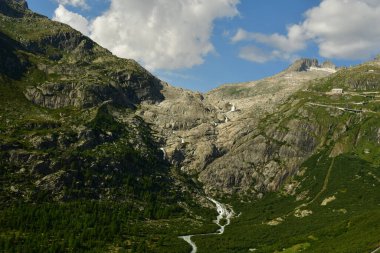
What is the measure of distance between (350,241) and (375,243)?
21.8 m

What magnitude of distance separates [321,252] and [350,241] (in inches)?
572

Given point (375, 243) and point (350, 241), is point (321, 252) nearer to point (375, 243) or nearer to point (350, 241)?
point (350, 241)

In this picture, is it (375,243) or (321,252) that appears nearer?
(375,243)

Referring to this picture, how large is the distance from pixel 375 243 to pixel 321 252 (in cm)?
2614

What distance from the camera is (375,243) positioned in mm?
172500

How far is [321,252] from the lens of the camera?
191 meters

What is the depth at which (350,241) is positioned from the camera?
7623 inches

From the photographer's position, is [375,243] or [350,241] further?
[350,241]

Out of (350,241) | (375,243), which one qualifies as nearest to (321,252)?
(350,241)
